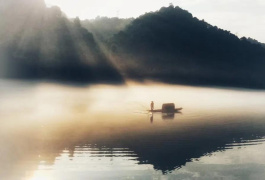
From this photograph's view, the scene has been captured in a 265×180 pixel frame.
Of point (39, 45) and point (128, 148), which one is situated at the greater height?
point (39, 45)

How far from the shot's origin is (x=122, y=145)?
172 feet

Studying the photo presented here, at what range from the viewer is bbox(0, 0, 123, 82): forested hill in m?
178

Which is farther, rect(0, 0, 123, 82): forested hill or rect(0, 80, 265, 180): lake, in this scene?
rect(0, 0, 123, 82): forested hill

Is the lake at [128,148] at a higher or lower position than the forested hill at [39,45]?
lower

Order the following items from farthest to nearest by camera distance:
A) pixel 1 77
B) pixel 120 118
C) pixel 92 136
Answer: pixel 1 77
pixel 120 118
pixel 92 136

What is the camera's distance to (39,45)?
182625 millimetres

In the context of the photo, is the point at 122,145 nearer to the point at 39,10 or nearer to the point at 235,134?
the point at 235,134

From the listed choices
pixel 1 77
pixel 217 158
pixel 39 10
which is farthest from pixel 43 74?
pixel 217 158

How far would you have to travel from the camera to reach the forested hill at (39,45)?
585 ft

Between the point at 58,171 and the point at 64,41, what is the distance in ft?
517

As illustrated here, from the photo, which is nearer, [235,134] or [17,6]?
[235,134]

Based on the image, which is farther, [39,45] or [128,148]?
[39,45]

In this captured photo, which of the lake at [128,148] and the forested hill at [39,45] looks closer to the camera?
the lake at [128,148]

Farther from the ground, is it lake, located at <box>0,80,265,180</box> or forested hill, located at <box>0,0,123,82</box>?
forested hill, located at <box>0,0,123,82</box>
